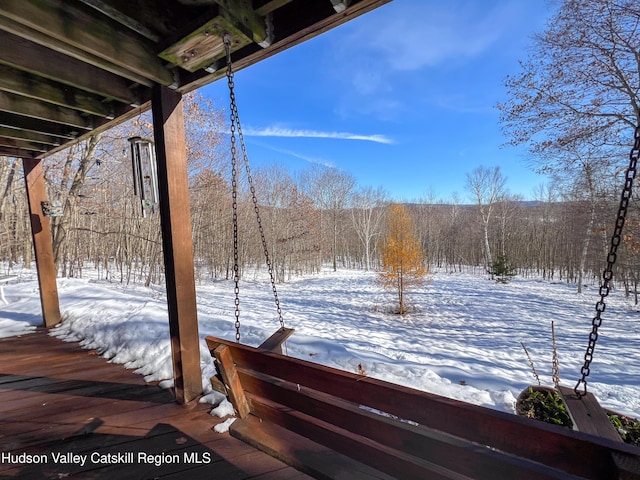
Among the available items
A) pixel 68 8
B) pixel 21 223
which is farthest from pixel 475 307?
pixel 21 223

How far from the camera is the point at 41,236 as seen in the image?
13.1ft

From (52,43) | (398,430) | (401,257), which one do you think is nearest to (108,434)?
(398,430)

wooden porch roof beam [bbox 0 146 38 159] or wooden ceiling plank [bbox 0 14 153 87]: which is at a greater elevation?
wooden porch roof beam [bbox 0 146 38 159]

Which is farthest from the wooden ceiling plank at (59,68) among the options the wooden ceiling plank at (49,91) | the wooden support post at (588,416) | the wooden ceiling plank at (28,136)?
the wooden support post at (588,416)

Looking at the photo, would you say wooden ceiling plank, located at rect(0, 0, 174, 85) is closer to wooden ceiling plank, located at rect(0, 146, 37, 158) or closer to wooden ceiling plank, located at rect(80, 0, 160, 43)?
wooden ceiling plank, located at rect(80, 0, 160, 43)

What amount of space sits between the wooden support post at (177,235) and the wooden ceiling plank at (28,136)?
2.22m

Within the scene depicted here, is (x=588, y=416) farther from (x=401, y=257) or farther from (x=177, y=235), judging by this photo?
(x=401, y=257)

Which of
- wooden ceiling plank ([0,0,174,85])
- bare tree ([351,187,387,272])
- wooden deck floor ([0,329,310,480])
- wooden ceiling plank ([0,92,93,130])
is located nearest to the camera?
wooden ceiling plank ([0,0,174,85])

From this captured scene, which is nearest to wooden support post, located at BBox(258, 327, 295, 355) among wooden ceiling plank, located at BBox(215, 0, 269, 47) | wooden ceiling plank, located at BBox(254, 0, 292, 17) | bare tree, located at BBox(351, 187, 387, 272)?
wooden ceiling plank, located at BBox(215, 0, 269, 47)

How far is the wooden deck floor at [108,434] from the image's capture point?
1609mm

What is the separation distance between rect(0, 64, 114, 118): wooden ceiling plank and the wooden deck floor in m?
2.42

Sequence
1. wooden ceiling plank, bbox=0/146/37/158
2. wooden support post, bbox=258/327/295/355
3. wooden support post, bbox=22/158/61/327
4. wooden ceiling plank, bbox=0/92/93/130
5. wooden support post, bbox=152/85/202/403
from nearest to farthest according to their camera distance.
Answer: wooden support post, bbox=258/327/295/355
wooden support post, bbox=152/85/202/403
wooden ceiling plank, bbox=0/92/93/130
wooden ceiling plank, bbox=0/146/37/158
wooden support post, bbox=22/158/61/327

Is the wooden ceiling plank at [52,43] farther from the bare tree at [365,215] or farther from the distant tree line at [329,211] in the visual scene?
the bare tree at [365,215]

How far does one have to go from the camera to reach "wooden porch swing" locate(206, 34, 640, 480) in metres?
0.78
